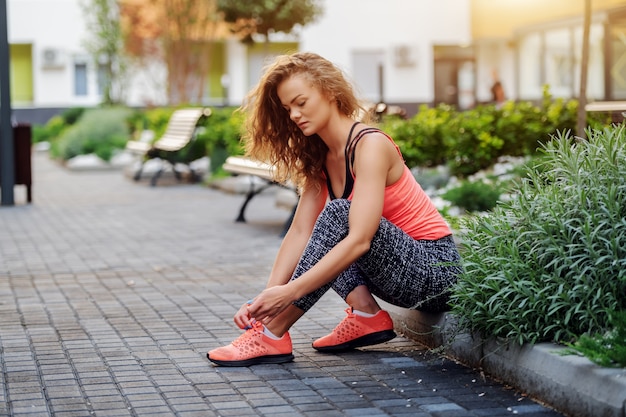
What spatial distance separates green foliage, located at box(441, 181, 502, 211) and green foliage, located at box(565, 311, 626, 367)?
509 centimetres

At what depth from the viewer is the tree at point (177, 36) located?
29859mm

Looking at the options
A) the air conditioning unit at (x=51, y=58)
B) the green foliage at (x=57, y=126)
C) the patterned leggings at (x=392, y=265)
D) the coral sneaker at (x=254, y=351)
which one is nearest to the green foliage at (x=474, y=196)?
the patterned leggings at (x=392, y=265)

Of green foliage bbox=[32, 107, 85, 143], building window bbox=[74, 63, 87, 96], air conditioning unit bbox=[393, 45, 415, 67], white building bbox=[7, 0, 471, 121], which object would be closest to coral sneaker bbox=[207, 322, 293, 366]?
green foliage bbox=[32, 107, 85, 143]

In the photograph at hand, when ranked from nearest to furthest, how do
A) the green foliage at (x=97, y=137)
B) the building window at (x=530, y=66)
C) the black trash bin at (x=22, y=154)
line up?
A: 1. the black trash bin at (x=22, y=154)
2. the green foliage at (x=97, y=137)
3. the building window at (x=530, y=66)

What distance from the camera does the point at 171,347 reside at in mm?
5379

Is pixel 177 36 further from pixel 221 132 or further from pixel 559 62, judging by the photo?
pixel 221 132

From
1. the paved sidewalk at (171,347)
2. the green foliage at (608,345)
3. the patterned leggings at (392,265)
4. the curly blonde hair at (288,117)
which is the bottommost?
the paved sidewalk at (171,347)

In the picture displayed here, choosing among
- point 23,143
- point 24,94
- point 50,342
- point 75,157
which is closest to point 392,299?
point 50,342

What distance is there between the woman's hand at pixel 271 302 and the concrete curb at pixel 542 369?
0.72 metres

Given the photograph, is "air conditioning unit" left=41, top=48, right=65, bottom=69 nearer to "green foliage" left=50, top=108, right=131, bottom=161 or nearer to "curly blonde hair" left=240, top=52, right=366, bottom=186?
"green foliage" left=50, top=108, right=131, bottom=161

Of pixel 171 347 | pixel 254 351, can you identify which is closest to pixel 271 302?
pixel 254 351

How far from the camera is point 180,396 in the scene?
441 centimetres

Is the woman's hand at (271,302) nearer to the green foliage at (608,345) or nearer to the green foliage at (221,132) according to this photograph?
the green foliage at (608,345)

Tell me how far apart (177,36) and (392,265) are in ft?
87.9
